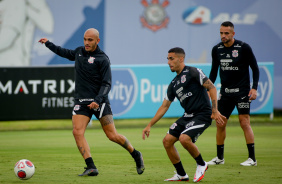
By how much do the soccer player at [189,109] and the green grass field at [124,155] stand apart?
36 cm

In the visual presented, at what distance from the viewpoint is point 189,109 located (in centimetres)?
900

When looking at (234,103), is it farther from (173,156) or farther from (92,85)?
(92,85)

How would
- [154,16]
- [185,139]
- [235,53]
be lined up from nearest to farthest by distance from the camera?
[185,139] < [235,53] < [154,16]

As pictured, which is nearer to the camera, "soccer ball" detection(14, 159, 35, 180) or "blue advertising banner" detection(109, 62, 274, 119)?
"soccer ball" detection(14, 159, 35, 180)

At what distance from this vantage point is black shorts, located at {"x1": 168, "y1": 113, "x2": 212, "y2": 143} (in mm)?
8805

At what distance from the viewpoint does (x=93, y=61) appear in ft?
31.1

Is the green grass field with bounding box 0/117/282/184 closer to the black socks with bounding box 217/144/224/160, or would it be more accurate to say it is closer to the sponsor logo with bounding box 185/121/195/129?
the black socks with bounding box 217/144/224/160

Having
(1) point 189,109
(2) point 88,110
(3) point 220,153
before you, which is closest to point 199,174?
(1) point 189,109

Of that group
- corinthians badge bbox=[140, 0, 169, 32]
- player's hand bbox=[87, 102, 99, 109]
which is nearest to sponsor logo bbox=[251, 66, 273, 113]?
corinthians badge bbox=[140, 0, 169, 32]

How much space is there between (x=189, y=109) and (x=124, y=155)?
12.1 ft

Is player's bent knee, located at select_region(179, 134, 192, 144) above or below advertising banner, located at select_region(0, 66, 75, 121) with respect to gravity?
above

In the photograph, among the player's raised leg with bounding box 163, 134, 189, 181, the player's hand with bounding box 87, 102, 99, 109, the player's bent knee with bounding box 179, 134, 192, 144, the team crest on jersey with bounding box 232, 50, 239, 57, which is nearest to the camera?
the player's bent knee with bounding box 179, 134, 192, 144

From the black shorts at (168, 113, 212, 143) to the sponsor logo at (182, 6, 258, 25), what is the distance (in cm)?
1712

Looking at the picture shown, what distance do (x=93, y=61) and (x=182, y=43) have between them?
1647 cm
